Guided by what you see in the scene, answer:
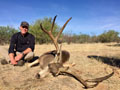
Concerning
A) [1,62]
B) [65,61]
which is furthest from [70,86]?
[1,62]

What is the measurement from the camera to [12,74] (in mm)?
3586

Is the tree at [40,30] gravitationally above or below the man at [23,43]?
above

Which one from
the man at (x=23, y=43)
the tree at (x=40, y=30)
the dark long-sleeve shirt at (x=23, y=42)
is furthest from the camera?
the tree at (x=40, y=30)

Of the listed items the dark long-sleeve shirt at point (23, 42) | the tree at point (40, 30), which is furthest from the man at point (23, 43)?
the tree at point (40, 30)

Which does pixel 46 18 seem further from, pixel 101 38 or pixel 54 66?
pixel 54 66

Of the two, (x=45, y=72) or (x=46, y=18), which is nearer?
(x=45, y=72)

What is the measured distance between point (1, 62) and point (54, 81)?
2.66 meters

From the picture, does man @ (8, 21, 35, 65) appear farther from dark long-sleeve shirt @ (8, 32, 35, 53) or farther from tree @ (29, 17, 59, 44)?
tree @ (29, 17, 59, 44)

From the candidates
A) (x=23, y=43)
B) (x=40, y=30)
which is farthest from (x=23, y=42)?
(x=40, y=30)

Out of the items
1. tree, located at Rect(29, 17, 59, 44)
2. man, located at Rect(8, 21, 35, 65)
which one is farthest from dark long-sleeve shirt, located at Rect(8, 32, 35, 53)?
tree, located at Rect(29, 17, 59, 44)

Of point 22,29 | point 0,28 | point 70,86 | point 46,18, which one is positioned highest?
point 46,18

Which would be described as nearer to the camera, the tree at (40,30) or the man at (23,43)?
the man at (23,43)

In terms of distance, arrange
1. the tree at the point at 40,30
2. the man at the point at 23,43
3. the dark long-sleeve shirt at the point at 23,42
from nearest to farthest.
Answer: the man at the point at 23,43
the dark long-sleeve shirt at the point at 23,42
the tree at the point at 40,30

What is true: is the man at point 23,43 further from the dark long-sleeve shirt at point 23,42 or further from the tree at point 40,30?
the tree at point 40,30
